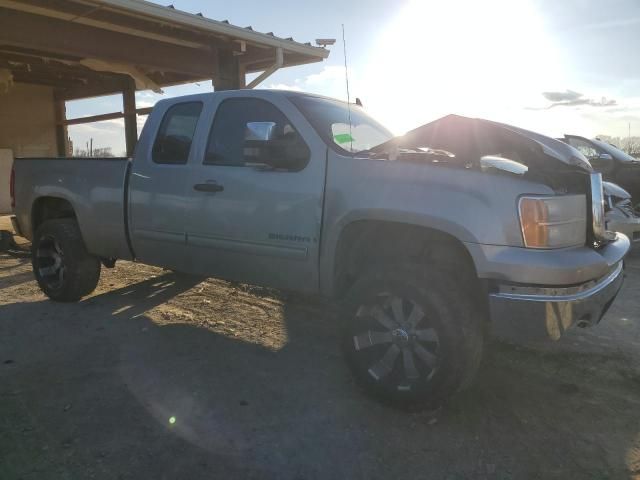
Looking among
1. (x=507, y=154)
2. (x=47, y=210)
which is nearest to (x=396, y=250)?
(x=507, y=154)

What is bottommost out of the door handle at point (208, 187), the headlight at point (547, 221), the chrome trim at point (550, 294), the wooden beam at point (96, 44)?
the chrome trim at point (550, 294)

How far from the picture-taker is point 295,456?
2766mm

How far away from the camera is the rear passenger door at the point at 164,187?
4.42 meters

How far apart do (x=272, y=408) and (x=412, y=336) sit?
0.98 m

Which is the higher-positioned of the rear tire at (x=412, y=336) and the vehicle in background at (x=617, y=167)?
the vehicle in background at (x=617, y=167)

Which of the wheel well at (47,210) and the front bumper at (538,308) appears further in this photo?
the wheel well at (47,210)

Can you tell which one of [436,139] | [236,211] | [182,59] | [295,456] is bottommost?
[295,456]

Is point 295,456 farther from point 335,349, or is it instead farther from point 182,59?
point 182,59

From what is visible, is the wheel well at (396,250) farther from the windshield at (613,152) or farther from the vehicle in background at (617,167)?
the windshield at (613,152)

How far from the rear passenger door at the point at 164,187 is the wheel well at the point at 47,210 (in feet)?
4.61

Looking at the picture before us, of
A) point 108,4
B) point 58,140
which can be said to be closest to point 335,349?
point 108,4

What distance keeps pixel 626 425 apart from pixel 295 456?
Answer: 1928mm

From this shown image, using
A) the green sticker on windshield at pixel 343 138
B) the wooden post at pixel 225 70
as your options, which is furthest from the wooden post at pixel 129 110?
the green sticker on windshield at pixel 343 138

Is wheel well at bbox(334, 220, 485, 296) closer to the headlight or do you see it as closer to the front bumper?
the front bumper
